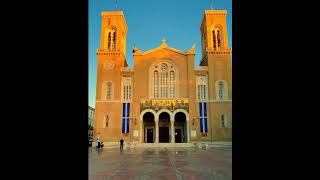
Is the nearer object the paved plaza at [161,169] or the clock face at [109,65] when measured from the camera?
the paved plaza at [161,169]

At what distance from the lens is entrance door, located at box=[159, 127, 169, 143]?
105 feet

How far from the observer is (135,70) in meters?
→ 31.7

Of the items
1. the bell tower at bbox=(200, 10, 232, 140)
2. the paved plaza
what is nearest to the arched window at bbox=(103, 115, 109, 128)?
the bell tower at bbox=(200, 10, 232, 140)

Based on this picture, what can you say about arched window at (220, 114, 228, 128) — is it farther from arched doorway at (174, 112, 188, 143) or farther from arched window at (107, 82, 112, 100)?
arched window at (107, 82, 112, 100)

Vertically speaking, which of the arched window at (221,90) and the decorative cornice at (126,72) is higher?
the decorative cornice at (126,72)

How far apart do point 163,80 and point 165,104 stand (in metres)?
3.38

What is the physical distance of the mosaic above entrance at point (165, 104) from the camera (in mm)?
30375

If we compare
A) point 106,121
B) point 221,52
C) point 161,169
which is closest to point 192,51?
point 221,52

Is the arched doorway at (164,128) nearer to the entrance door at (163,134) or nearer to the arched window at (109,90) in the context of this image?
the entrance door at (163,134)

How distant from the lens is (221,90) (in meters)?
31.5

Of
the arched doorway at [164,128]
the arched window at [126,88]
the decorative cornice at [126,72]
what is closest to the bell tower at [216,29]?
the decorative cornice at [126,72]
